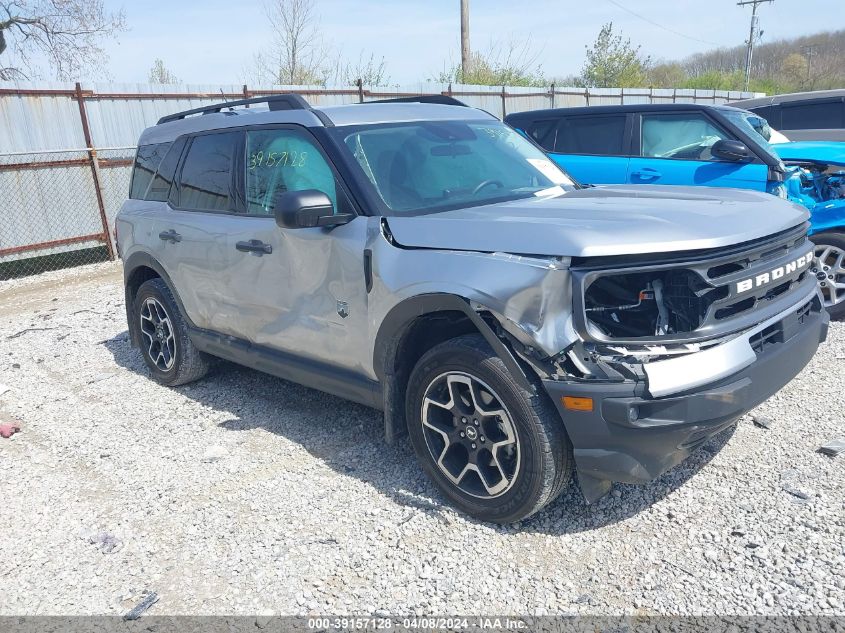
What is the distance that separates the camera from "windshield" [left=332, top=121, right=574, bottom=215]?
141 inches

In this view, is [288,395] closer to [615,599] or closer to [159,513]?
[159,513]

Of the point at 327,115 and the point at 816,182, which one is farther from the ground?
the point at 327,115

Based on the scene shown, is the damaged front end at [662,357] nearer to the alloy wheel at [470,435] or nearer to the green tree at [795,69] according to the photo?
the alloy wheel at [470,435]

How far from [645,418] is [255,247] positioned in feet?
8.07

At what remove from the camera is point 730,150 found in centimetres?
592

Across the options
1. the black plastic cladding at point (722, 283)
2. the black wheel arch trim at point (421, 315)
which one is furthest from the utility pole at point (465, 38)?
the black plastic cladding at point (722, 283)

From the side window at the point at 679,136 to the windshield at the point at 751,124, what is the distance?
24 centimetres

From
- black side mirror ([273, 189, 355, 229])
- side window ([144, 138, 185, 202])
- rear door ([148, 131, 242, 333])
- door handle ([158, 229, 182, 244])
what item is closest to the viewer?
black side mirror ([273, 189, 355, 229])

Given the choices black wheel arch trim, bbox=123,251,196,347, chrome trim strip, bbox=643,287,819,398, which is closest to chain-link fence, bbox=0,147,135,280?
black wheel arch trim, bbox=123,251,196,347

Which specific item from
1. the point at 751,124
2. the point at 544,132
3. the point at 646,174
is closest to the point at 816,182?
the point at 751,124

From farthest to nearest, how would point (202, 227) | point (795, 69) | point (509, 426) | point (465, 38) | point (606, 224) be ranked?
point (795, 69) → point (465, 38) → point (202, 227) → point (509, 426) → point (606, 224)

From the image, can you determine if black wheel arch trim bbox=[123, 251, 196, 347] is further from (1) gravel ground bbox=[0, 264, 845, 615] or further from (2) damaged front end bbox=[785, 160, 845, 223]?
(2) damaged front end bbox=[785, 160, 845, 223]

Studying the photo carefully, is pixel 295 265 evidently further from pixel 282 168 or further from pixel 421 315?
pixel 421 315

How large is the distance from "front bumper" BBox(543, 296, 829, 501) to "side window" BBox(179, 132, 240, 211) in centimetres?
268
